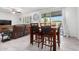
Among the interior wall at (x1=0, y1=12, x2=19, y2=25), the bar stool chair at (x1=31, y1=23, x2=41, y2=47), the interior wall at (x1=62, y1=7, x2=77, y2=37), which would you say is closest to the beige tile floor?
the bar stool chair at (x1=31, y1=23, x2=41, y2=47)

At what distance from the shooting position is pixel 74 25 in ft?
15.3

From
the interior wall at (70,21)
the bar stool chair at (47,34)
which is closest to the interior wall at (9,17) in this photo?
the bar stool chair at (47,34)

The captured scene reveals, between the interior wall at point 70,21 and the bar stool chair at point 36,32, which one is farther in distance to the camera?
the interior wall at point 70,21

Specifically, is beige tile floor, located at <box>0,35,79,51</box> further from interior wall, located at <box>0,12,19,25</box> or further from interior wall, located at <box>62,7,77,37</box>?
interior wall, located at <box>62,7,77,37</box>

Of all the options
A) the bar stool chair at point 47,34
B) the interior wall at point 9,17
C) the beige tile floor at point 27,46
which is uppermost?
the interior wall at point 9,17

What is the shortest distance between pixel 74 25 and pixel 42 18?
1.95 meters

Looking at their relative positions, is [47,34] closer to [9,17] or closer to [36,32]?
[36,32]

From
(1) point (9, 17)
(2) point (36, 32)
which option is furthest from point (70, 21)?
(1) point (9, 17)

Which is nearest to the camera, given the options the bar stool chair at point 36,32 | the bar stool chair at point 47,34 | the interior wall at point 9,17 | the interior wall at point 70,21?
the bar stool chair at point 47,34

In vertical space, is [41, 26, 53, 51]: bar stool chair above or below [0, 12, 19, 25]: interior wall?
below

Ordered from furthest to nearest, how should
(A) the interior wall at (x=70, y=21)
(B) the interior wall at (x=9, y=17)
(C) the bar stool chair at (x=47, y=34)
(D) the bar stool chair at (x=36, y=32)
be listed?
(A) the interior wall at (x=70, y=21)
(B) the interior wall at (x=9, y=17)
(D) the bar stool chair at (x=36, y=32)
(C) the bar stool chair at (x=47, y=34)

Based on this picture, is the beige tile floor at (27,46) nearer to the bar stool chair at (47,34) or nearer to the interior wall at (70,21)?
the bar stool chair at (47,34)

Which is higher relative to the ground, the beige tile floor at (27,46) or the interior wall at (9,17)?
the interior wall at (9,17)
